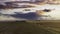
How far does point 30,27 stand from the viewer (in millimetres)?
1399

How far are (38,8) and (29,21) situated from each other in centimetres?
15

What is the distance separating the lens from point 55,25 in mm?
1403

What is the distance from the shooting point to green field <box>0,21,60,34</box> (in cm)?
139

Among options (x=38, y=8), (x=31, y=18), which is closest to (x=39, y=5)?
(x=38, y=8)

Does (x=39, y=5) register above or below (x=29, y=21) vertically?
above

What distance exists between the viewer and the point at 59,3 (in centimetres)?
141

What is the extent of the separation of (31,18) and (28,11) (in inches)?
2.8

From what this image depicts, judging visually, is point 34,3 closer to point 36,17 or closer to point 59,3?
point 36,17

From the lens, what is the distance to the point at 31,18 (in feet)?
4.64

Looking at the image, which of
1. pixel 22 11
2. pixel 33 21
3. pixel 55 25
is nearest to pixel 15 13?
pixel 22 11

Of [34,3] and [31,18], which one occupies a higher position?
[34,3]

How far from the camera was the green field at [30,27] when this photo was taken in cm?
139

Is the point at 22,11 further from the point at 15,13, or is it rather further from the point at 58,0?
the point at 58,0

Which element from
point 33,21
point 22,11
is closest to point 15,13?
point 22,11
